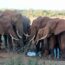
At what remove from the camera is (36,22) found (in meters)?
16.2

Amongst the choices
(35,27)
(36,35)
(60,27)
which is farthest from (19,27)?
(60,27)

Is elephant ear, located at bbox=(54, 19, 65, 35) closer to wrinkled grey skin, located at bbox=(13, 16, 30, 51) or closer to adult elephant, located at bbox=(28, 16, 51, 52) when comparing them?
adult elephant, located at bbox=(28, 16, 51, 52)

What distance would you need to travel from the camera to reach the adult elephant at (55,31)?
49.9 ft

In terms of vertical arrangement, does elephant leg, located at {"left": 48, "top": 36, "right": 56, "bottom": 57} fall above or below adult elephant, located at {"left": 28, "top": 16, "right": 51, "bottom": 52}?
below

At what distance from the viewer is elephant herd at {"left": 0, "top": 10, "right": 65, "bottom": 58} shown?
15383mm

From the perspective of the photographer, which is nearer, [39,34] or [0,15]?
[39,34]

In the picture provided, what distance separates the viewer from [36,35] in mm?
15844

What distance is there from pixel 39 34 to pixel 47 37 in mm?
300

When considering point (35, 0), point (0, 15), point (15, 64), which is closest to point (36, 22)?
point (0, 15)

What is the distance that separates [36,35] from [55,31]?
784 millimetres

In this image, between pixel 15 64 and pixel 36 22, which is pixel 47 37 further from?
pixel 15 64

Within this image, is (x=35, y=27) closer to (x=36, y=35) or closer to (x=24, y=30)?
(x=36, y=35)

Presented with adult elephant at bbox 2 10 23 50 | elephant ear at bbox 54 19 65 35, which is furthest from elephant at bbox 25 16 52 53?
elephant ear at bbox 54 19 65 35

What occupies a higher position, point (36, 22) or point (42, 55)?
point (36, 22)
